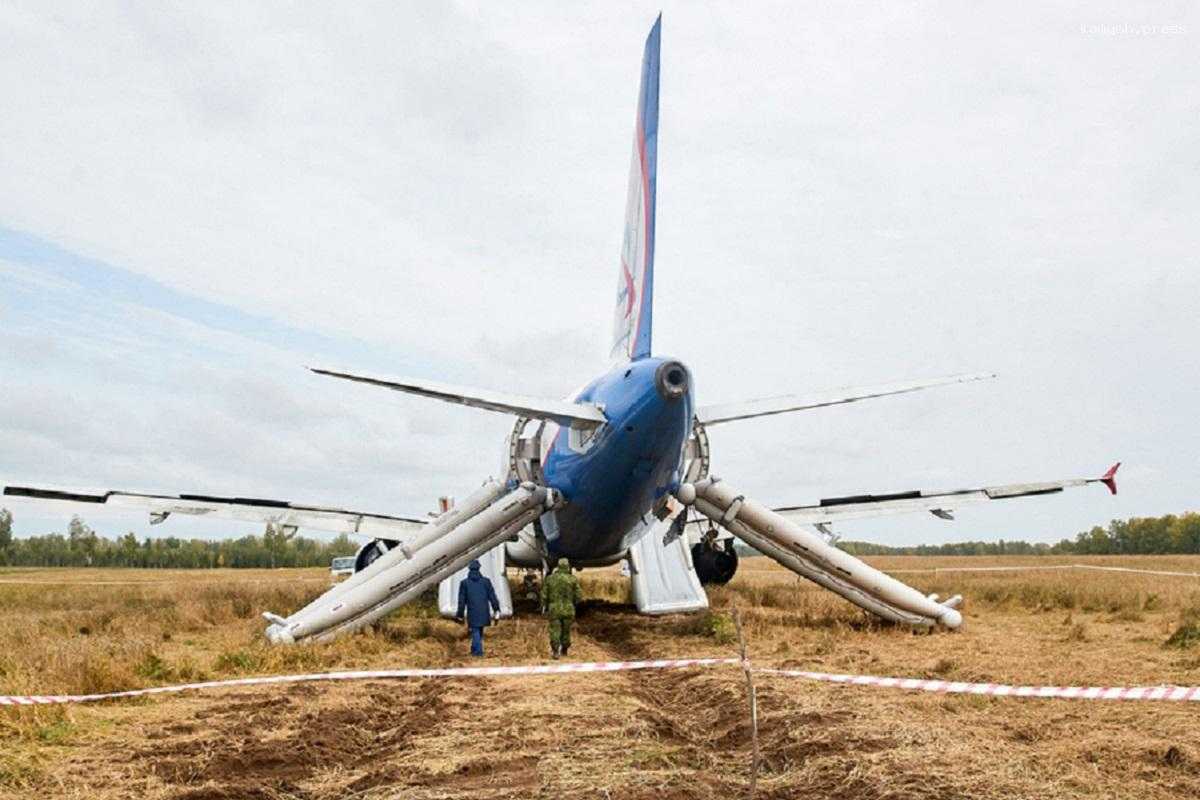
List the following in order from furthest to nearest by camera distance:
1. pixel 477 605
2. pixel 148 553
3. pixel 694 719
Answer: pixel 148 553, pixel 477 605, pixel 694 719

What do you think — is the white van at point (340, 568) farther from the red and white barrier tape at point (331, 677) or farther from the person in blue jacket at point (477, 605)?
the red and white barrier tape at point (331, 677)

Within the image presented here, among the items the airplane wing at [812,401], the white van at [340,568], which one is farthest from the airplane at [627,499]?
the white van at [340,568]

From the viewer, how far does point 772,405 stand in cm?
1417

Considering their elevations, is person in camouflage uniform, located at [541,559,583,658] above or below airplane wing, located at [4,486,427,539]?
below

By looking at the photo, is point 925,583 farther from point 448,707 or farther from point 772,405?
point 448,707

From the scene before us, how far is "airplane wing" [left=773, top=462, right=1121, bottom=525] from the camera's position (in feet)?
62.1

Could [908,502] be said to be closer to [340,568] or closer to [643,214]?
[643,214]

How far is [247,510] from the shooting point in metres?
20.6

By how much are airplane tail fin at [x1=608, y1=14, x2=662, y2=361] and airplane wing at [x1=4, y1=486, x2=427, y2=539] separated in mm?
7675

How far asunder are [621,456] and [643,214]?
4699 mm

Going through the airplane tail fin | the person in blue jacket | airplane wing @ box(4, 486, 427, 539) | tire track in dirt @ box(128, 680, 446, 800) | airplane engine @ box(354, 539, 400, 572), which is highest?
the airplane tail fin

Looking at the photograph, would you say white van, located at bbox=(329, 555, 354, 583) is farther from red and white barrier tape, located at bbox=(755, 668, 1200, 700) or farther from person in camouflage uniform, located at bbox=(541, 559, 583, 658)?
red and white barrier tape, located at bbox=(755, 668, 1200, 700)

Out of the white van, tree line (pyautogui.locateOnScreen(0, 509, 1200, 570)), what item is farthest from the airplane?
tree line (pyautogui.locateOnScreen(0, 509, 1200, 570))

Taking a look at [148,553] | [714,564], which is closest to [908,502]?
[714,564]
